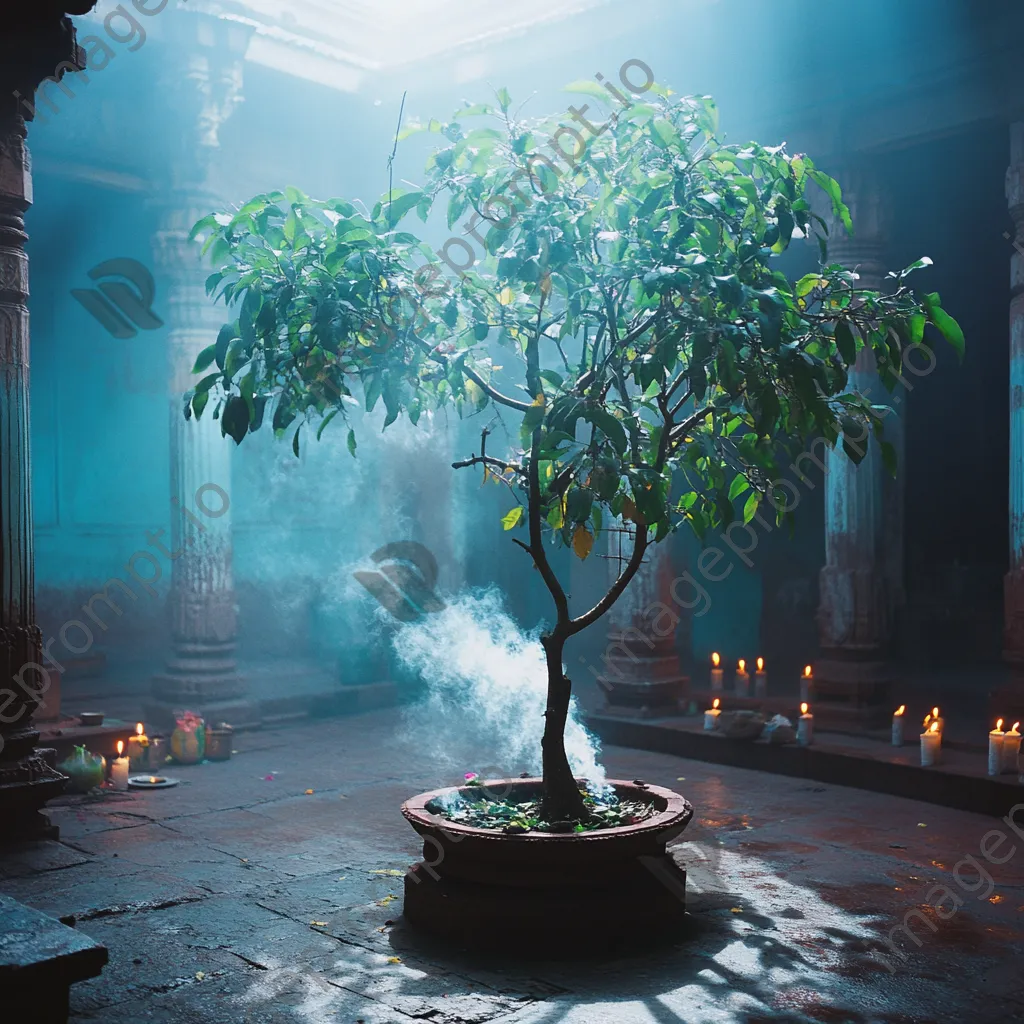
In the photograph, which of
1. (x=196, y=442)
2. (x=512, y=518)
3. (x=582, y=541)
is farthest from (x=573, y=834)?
(x=196, y=442)

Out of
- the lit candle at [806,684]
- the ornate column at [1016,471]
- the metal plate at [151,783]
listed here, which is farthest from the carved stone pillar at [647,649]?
the metal plate at [151,783]

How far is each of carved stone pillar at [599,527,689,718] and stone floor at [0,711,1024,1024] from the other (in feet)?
5.69

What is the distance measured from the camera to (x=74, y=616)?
1188 cm

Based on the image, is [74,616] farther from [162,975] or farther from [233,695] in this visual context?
[162,975]

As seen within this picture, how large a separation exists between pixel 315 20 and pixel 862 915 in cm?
1013

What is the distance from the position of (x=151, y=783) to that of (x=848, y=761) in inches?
188

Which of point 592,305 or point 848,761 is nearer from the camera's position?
point 592,305

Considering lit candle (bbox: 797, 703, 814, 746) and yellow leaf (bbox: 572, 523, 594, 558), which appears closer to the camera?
yellow leaf (bbox: 572, 523, 594, 558)

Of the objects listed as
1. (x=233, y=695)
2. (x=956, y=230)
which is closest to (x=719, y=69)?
(x=956, y=230)

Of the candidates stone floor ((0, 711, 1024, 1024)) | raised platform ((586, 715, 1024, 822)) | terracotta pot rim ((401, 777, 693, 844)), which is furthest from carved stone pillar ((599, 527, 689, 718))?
terracotta pot rim ((401, 777, 693, 844))

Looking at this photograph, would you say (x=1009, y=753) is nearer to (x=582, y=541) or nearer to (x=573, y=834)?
(x=573, y=834)

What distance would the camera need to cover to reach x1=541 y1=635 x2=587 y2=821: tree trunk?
511cm

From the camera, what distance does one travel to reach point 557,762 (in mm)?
5141

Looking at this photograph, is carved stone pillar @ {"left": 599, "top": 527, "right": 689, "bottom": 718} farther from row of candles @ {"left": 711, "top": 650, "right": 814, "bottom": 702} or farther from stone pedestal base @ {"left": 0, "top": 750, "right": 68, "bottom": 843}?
stone pedestal base @ {"left": 0, "top": 750, "right": 68, "bottom": 843}
